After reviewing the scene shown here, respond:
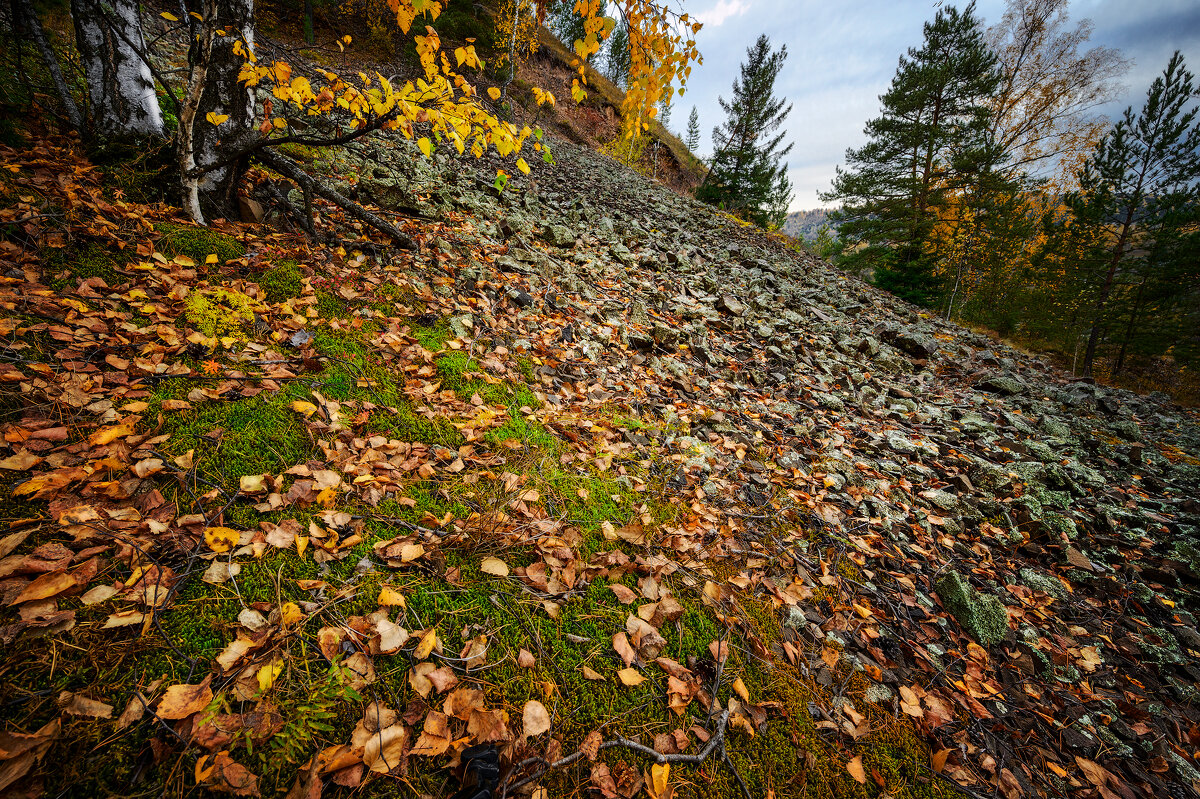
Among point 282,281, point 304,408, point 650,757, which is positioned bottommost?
point 650,757

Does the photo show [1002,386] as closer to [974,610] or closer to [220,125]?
[974,610]

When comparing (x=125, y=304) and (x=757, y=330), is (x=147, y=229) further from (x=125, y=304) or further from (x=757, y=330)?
(x=757, y=330)

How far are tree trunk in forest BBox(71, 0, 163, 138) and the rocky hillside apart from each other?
0.45 metres

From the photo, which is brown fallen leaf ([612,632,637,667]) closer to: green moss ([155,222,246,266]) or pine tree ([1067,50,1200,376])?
green moss ([155,222,246,266])

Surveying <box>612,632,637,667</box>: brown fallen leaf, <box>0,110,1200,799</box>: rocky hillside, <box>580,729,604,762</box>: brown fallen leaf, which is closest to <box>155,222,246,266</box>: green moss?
<box>0,110,1200,799</box>: rocky hillside

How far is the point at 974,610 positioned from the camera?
2.63 meters

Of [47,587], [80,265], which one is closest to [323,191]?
[80,265]

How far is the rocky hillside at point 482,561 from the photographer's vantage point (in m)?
1.21

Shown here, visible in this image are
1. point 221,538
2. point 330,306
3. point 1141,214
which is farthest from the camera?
point 1141,214

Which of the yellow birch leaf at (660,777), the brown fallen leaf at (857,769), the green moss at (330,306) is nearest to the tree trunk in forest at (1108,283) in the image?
the brown fallen leaf at (857,769)

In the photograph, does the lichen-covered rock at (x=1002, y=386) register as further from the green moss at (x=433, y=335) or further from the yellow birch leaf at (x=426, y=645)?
the yellow birch leaf at (x=426, y=645)

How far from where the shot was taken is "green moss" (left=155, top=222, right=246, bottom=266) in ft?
9.22

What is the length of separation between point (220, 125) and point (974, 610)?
6.51 metres

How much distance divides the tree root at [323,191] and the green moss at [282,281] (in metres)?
0.96
